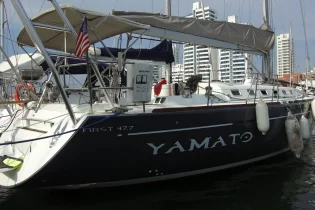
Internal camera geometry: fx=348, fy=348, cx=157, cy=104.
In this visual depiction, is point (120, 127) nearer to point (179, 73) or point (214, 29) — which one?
point (214, 29)

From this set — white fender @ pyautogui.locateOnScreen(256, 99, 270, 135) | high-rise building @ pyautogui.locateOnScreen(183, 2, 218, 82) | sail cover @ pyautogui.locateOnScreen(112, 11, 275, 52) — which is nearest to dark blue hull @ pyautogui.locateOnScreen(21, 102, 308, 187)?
white fender @ pyautogui.locateOnScreen(256, 99, 270, 135)

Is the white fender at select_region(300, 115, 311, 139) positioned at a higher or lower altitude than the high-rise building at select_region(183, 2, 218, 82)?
lower

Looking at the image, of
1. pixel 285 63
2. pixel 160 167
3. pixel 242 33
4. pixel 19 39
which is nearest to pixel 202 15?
pixel 242 33

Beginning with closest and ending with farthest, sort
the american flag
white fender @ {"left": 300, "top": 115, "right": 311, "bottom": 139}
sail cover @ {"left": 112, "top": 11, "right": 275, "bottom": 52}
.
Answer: the american flag
sail cover @ {"left": 112, "top": 11, "right": 275, "bottom": 52}
white fender @ {"left": 300, "top": 115, "right": 311, "bottom": 139}

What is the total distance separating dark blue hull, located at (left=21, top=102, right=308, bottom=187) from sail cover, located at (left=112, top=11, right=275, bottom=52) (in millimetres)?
2534

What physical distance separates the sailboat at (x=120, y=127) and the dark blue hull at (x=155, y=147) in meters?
0.02

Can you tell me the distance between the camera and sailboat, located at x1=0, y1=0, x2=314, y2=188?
4.90 metres

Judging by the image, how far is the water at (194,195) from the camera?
5324mm

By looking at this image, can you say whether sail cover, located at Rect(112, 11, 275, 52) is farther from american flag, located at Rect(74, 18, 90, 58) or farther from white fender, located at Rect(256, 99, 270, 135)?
white fender, located at Rect(256, 99, 270, 135)

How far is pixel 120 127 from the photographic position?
16.9ft

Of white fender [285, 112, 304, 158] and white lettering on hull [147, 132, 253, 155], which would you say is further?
→ white fender [285, 112, 304, 158]

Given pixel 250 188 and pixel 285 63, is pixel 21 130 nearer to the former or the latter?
pixel 250 188

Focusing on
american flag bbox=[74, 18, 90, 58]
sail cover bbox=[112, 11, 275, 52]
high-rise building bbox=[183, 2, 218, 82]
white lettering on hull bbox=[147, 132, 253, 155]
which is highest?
sail cover bbox=[112, 11, 275, 52]

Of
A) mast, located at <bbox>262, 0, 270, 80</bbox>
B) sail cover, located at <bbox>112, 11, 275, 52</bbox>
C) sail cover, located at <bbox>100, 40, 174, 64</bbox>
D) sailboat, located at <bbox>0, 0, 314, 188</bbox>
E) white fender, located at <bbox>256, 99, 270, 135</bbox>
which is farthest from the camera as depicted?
mast, located at <bbox>262, 0, 270, 80</bbox>
